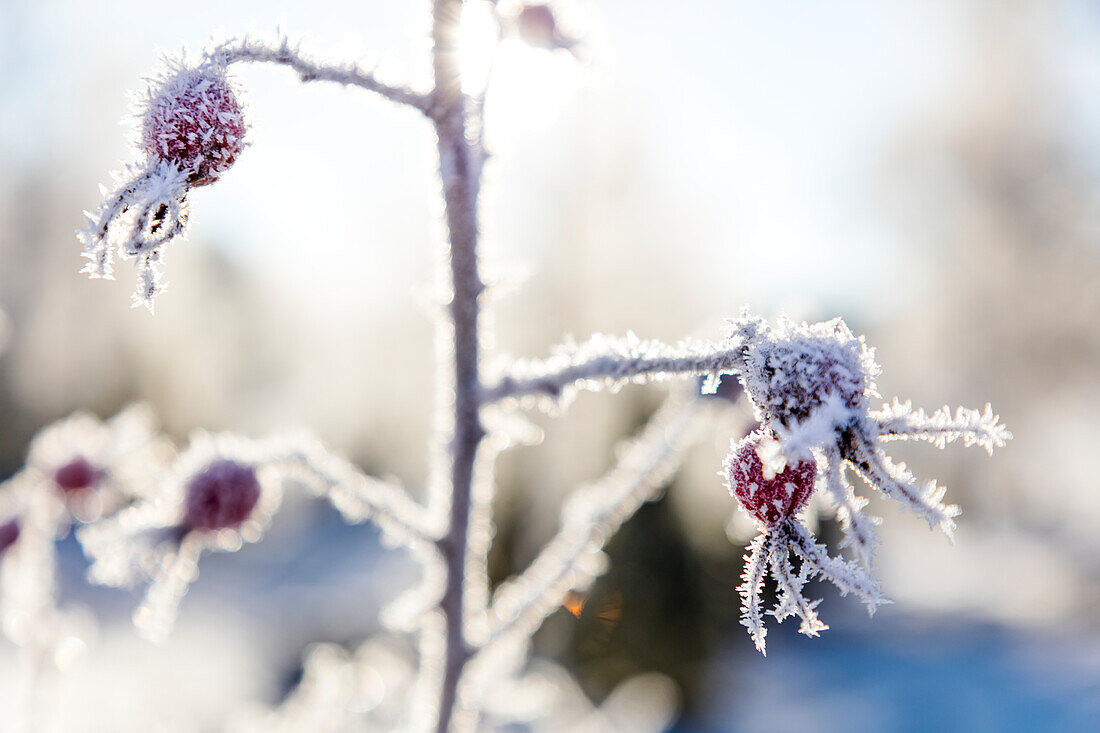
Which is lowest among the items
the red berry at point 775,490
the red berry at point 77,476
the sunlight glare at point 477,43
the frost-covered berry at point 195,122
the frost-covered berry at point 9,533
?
the frost-covered berry at point 9,533

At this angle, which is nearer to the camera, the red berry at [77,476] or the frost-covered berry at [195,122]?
the frost-covered berry at [195,122]

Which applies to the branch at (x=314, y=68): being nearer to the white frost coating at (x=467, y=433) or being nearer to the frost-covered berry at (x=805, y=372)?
the white frost coating at (x=467, y=433)

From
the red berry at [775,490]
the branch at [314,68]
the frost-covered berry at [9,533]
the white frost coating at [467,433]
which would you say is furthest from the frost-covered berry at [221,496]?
the frost-covered berry at [9,533]

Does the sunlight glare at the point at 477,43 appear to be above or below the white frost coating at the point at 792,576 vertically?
above

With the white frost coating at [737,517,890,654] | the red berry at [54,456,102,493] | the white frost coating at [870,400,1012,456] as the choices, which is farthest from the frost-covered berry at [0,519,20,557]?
the white frost coating at [870,400,1012,456]

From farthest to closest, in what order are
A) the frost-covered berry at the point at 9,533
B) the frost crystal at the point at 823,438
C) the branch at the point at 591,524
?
the frost-covered berry at the point at 9,533 → the branch at the point at 591,524 → the frost crystal at the point at 823,438

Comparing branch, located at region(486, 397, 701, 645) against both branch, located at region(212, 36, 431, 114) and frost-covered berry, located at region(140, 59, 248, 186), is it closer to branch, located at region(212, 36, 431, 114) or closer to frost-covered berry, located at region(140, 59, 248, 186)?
branch, located at region(212, 36, 431, 114)

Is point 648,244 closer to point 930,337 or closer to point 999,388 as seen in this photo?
point 930,337

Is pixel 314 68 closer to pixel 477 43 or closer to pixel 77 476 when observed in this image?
pixel 477 43
